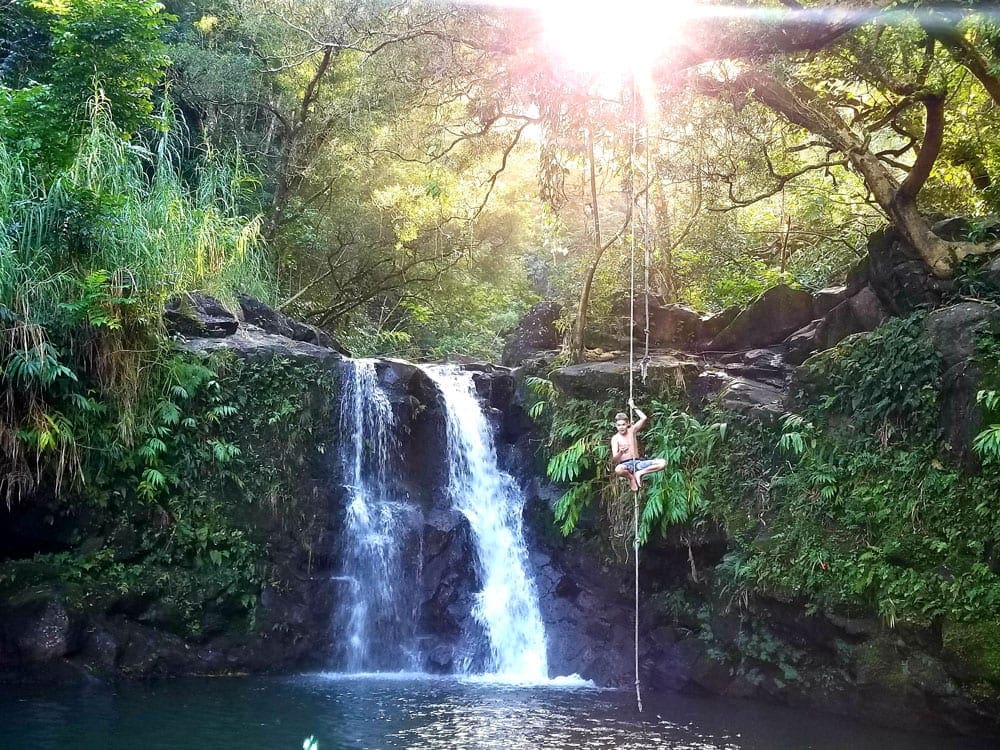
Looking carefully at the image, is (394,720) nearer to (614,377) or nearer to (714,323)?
(614,377)

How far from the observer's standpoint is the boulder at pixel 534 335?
1457cm

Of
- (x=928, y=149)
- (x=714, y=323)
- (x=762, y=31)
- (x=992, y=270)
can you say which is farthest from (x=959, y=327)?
(x=714, y=323)

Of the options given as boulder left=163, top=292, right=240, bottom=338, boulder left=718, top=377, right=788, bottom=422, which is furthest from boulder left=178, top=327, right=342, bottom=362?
boulder left=718, top=377, right=788, bottom=422

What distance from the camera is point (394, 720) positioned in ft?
26.1

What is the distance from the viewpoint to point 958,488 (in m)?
8.16

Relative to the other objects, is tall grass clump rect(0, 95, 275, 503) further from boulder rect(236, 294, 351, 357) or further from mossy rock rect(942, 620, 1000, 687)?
mossy rock rect(942, 620, 1000, 687)

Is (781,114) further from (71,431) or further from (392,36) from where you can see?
(71,431)

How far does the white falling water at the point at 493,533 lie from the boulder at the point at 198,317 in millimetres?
3146

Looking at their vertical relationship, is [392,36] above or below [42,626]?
above

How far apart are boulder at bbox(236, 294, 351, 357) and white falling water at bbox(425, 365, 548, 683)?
207 cm

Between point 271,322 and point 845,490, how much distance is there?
8.65 metres

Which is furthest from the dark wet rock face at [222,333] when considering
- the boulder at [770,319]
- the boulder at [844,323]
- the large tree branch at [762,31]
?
the boulder at [844,323]

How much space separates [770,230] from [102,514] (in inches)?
505

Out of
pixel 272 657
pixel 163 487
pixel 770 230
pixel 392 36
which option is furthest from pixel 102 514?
pixel 770 230
